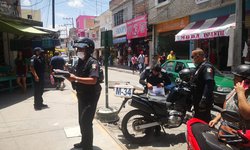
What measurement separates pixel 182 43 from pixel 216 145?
16093 mm

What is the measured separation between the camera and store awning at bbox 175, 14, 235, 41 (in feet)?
39.5

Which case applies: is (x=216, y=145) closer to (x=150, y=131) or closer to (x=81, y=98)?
(x=81, y=98)

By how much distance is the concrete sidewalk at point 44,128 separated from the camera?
4.92m

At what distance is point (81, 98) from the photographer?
4211 millimetres

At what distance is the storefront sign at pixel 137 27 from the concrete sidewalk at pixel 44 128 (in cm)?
1397

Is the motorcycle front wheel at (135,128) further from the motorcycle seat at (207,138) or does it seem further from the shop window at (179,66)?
the shop window at (179,66)

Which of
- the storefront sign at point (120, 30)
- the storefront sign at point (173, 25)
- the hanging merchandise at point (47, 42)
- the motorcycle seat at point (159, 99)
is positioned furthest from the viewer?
the storefront sign at point (120, 30)

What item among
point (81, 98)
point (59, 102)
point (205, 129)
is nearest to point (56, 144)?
point (81, 98)

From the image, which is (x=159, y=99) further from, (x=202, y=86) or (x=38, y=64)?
(x=38, y=64)

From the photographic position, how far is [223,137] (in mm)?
2436

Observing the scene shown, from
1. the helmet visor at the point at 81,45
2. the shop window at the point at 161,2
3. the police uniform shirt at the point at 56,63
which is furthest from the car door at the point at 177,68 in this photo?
the shop window at the point at 161,2

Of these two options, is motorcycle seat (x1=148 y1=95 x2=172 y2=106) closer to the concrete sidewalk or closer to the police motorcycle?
the police motorcycle

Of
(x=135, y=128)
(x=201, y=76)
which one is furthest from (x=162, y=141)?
(x=201, y=76)

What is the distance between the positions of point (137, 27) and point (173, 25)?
6164mm
